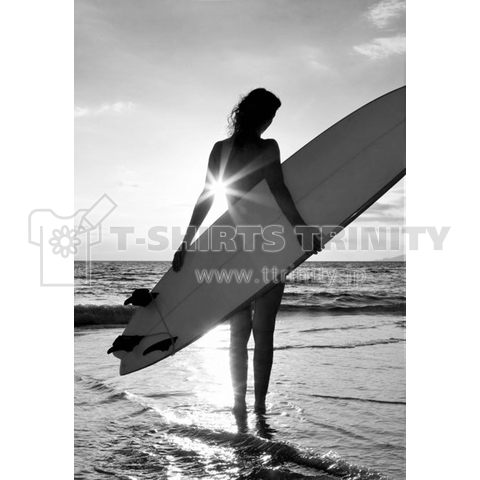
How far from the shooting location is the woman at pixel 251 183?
7.72 feet

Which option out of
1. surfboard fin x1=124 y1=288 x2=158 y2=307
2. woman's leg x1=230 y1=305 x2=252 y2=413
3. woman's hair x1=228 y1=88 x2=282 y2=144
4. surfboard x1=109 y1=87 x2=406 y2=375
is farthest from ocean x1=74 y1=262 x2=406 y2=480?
woman's hair x1=228 y1=88 x2=282 y2=144

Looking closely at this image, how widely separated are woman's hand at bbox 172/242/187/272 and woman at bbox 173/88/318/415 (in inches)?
8.1

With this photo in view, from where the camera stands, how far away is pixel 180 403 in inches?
113

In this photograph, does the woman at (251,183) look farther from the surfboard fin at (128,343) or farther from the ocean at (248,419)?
the surfboard fin at (128,343)

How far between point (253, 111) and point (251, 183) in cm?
33

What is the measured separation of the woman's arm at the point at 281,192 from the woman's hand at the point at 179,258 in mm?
594

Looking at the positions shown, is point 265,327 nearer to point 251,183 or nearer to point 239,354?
point 239,354

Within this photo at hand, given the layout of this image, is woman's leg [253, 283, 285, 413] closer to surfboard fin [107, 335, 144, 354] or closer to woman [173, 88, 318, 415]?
woman [173, 88, 318, 415]

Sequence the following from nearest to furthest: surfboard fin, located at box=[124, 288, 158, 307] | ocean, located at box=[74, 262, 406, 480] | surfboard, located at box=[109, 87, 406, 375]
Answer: ocean, located at box=[74, 262, 406, 480] < surfboard, located at box=[109, 87, 406, 375] < surfboard fin, located at box=[124, 288, 158, 307]

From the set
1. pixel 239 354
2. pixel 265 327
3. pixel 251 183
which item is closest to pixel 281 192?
pixel 251 183
